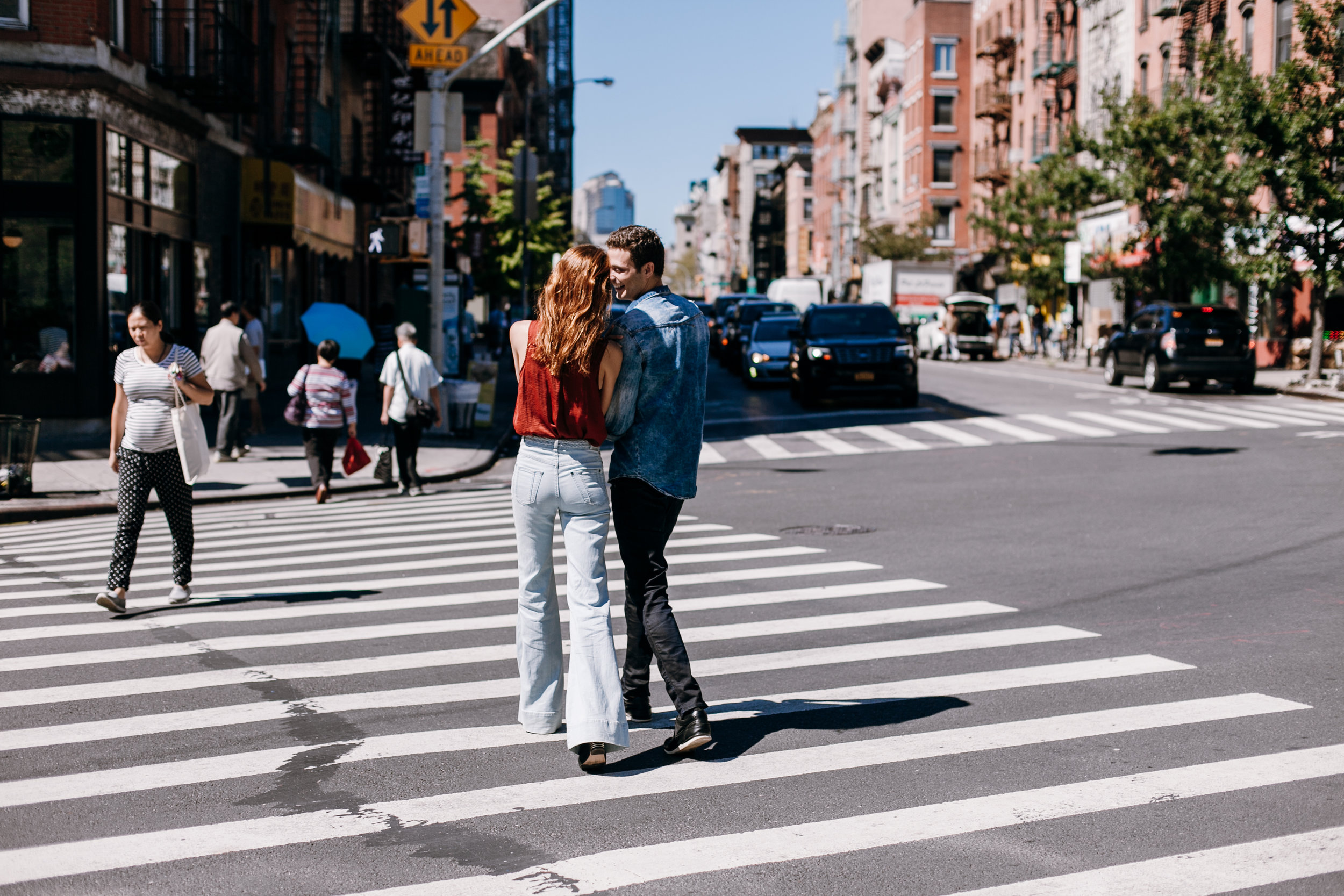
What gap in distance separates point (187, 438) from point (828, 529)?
572 cm

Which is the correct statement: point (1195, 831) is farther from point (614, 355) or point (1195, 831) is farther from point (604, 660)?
point (614, 355)

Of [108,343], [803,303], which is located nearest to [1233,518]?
[108,343]

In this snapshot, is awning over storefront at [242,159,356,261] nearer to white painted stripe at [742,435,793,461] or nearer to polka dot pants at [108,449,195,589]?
white painted stripe at [742,435,793,461]

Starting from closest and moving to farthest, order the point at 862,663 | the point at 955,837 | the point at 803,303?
the point at 955,837
the point at 862,663
the point at 803,303

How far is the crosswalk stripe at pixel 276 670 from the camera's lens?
6.85m

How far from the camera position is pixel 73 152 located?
20000mm

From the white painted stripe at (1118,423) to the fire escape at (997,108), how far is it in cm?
4895

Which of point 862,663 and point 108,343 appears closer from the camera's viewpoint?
point 862,663

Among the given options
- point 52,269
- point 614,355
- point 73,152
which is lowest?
point 614,355

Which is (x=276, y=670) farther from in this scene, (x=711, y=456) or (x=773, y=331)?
(x=773, y=331)

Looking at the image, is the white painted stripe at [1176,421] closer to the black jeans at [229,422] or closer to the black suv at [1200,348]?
the black suv at [1200,348]

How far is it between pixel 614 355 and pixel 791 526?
7757 mm

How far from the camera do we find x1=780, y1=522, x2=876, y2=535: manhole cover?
12.6m

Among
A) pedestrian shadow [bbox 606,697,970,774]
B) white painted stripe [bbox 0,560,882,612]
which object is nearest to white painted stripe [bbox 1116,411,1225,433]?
white painted stripe [bbox 0,560,882,612]
